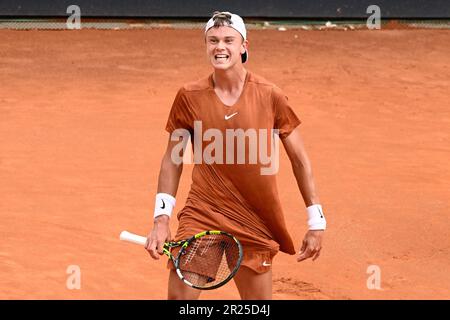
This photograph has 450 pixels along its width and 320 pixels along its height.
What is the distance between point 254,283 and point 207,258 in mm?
273

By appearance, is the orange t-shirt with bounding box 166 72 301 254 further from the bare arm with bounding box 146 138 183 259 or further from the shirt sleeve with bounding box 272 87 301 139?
the bare arm with bounding box 146 138 183 259

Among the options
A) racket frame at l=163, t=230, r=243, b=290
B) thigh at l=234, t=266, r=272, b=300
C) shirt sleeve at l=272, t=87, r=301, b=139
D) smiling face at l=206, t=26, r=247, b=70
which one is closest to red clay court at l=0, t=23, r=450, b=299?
thigh at l=234, t=266, r=272, b=300

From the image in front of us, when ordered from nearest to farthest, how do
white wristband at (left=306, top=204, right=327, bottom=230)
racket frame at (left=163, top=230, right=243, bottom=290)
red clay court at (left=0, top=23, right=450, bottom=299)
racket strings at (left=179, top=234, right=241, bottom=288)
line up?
racket frame at (left=163, top=230, right=243, bottom=290) → racket strings at (left=179, top=234, right=241, bottom=288) → white wristband at (left=306, top=204, right=327, bottom=230) → red clay court at (left=0, top=23, right=450, bottom=299)

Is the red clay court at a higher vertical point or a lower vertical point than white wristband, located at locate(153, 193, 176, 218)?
higher

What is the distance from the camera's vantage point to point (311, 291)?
8.27 m

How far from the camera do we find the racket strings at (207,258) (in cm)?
575

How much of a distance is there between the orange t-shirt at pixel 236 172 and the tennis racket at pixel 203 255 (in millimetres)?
82

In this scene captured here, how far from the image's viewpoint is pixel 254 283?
586 centimetres

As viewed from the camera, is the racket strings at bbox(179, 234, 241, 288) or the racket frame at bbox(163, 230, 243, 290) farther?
the racket strings at bbox(179, 234, 241, 288)

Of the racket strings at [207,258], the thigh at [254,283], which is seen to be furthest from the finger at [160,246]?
the thigh at [254,283]

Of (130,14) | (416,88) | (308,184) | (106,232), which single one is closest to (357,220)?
(106,232)

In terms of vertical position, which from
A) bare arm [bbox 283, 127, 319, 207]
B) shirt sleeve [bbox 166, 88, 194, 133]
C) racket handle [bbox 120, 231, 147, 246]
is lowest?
racket handle [bbox 120, 231, 147, 246]

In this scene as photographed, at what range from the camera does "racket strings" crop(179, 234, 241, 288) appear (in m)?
5.75

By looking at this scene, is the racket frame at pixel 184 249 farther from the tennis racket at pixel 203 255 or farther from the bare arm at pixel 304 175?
the bare arm at pixel 304 175
